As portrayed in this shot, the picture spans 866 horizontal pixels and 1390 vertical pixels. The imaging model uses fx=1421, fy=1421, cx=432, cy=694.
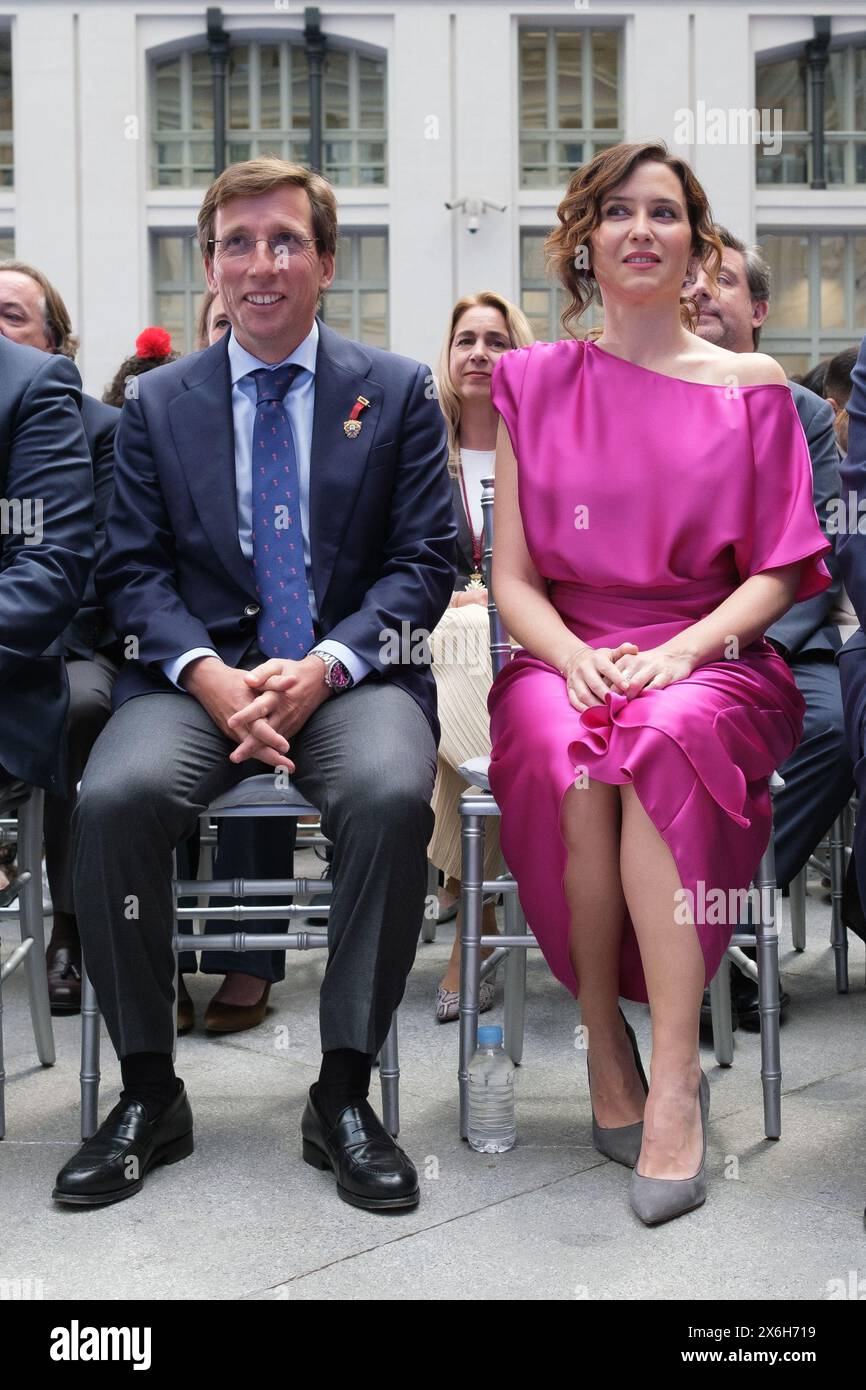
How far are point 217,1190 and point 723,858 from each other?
1069 millimetres

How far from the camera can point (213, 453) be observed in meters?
2.99

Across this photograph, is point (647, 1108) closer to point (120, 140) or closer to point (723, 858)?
point (723, 858)

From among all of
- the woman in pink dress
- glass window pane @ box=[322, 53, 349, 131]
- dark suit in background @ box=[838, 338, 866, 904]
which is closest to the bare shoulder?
the woman in pink dress

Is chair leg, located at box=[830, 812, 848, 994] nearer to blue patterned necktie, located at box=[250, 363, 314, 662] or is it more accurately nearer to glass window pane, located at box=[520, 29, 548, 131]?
blue patterned necktie, located at box=[250, 363, 314, 662]

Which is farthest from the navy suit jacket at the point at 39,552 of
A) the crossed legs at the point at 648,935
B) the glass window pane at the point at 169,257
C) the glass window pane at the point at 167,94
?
the glass window pane at the point at 167,94

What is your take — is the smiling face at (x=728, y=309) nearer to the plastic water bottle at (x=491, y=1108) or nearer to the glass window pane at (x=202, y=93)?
the plastic water bottle at (x=491, y=1108)

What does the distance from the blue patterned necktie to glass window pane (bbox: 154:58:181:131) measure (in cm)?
1338

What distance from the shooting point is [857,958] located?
4227 millimetres

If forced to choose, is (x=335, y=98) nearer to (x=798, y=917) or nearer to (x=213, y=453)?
(x=798, y=917)

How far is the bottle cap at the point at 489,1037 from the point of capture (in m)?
2.80

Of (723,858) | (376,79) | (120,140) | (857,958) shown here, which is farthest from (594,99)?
(723,858)

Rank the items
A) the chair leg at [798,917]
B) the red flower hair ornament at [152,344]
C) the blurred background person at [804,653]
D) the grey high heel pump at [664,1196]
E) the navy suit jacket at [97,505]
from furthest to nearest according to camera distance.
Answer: the red flower hair ornament at [152,344] → the chair leg at [798,917] → the navy suit jacket at [97,505] → the blurred background person at [804,653] → the grey high heel pump at [664,1196]

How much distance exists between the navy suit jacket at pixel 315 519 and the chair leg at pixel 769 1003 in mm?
766

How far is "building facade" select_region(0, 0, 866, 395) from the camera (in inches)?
574
